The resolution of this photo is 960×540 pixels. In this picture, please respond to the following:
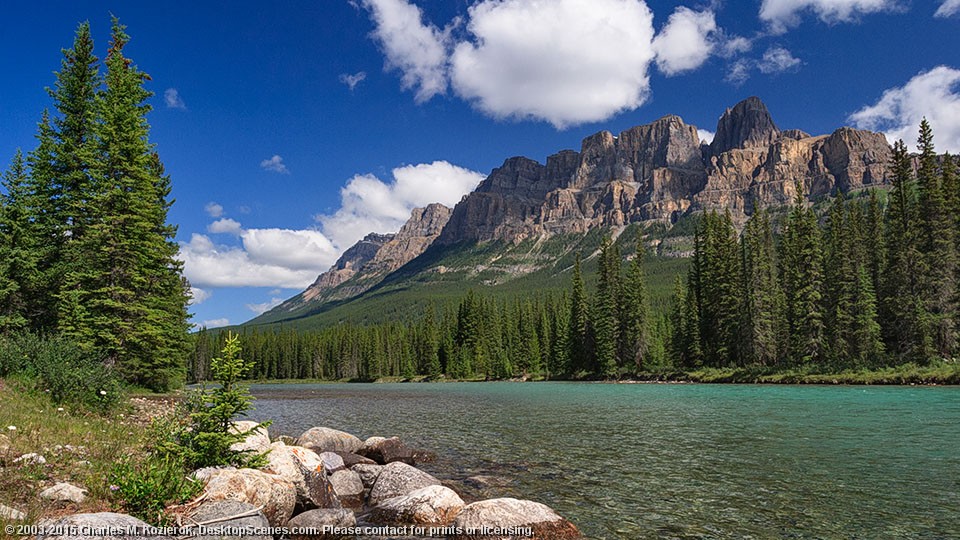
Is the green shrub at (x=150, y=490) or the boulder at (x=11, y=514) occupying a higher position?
the boulder at (x=11, y=514)

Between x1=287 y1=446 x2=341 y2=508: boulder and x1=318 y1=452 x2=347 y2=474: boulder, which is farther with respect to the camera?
x1=318 y1=452 x2=347 y2=474: boulder

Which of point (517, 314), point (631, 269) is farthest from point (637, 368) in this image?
point (517, 314)

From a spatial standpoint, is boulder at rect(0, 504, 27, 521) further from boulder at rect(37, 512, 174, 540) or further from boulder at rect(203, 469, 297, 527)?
boulder at rect(203, 469, 297, 527)

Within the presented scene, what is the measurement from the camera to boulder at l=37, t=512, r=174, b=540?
5.89m

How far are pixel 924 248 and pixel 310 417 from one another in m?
62.3

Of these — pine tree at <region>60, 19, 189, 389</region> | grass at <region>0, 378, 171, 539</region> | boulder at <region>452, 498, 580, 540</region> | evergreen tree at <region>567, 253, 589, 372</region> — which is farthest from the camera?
evergreen tree at <region>567, 253, 589, 372</region>

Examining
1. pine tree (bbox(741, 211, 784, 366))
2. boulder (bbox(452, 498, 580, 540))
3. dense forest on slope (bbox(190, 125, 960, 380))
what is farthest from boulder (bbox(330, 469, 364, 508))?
pine tree (bbox(741, 211, 784, 366))

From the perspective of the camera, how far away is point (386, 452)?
58.9ft

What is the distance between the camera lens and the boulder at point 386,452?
17750mm

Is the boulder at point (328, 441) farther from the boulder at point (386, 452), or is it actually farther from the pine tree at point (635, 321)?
the pine tree at point (635, 321)

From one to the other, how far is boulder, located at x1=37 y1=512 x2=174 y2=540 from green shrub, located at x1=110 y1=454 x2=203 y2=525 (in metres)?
1.16

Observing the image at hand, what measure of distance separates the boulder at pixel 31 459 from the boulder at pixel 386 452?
1039cm

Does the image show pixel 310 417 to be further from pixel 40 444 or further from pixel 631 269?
pixel 631 269

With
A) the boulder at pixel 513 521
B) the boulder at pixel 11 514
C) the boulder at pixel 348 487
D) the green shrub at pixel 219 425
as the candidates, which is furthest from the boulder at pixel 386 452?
the boulder at pixel 11 514
